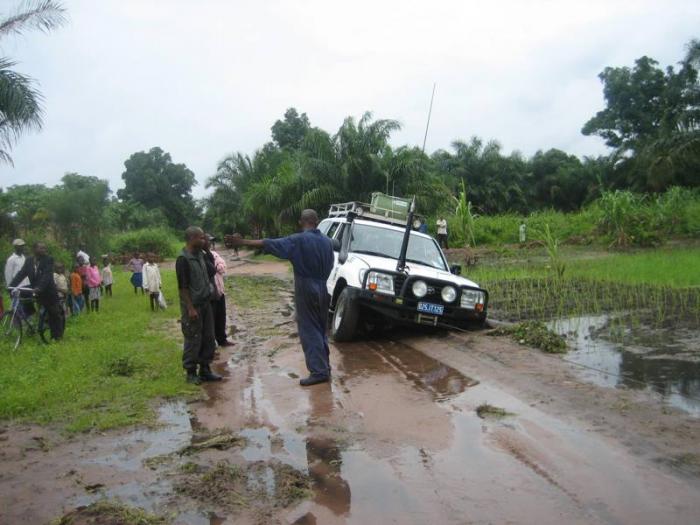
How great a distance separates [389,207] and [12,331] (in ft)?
21.3

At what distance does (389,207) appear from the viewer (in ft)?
37.0

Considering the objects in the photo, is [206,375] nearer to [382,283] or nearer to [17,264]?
[382,283]

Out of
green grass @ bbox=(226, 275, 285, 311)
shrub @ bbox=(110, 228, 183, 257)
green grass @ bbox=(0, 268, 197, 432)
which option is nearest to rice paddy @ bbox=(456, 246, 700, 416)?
green grass @ bbox=(0, 268, 197, 432)

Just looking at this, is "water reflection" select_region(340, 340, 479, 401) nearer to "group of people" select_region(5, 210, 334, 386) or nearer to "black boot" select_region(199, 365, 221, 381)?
"group of people" select_region(5, 210, 334, 386)

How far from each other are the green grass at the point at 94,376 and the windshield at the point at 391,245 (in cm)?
314

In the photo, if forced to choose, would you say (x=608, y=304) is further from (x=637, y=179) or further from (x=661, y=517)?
(x=637, y=179)

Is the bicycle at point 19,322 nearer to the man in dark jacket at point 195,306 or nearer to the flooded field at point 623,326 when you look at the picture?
the man in dark jacket at point 195,306

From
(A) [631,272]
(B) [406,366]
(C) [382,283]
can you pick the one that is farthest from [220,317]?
(A) [631,272]

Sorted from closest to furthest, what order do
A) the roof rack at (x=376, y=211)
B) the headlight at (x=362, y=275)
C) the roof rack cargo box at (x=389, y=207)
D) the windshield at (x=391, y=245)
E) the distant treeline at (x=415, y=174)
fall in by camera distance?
the headlight at (x=362, y=275) < the windshield at (x=391, y=245) < the roof rack at (x=376, y=211) < the roof rack cargo box at (x=389, y=207) < the distant treeline at (x=415, y=174)

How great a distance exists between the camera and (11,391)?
6.43m

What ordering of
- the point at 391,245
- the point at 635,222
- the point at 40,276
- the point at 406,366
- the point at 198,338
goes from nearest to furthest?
the point at 198,338, the point at 406,366, the point at 40,276, the point at 391,245, the point at 635,222

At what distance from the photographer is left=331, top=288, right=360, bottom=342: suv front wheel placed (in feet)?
27.5

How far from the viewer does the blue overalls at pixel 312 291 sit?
648 cm

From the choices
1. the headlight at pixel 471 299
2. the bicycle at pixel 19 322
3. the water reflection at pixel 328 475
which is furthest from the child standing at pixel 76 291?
the water reflection at pixel 328 475
